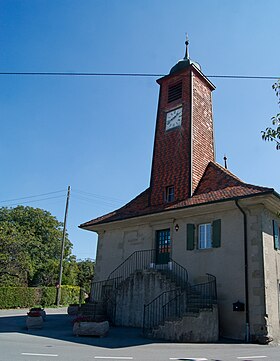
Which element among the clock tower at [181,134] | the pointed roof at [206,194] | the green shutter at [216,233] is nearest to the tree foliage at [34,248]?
the pointed roof at [206,194]

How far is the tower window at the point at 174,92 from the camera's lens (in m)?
20.1

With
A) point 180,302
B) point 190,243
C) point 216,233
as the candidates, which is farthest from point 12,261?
point 216,233

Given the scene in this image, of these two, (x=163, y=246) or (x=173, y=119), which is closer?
(x=163, y=246)

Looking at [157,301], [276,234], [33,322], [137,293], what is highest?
[276,234]

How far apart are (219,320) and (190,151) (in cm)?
800

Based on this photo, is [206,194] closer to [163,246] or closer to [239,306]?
[163,246]

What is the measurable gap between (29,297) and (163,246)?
16.3 metres

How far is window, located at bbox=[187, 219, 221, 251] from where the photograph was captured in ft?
47.5

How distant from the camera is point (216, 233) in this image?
1450 centimetres

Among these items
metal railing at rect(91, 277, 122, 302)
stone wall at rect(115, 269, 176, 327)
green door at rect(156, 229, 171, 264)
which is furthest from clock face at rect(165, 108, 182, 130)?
metal railing at rect(91, 277, 122, 302)

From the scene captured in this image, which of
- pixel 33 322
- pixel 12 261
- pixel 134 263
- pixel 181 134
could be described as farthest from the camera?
pixel 12 261

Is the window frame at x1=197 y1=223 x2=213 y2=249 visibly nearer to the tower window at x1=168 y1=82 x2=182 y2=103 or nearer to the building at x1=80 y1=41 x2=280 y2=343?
the building at x1=80 y1=41 x2=280 y2=343

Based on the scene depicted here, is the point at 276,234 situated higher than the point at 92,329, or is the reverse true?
the point at 276,234

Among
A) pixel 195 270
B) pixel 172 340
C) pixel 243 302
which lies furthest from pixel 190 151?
pixel 172 340
